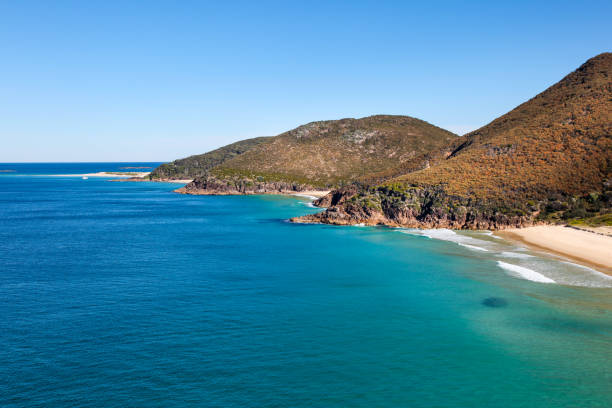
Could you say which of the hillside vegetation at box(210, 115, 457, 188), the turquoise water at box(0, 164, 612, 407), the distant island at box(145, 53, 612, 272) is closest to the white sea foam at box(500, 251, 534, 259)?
the turquoise water at box(0, 164, 612, 407)

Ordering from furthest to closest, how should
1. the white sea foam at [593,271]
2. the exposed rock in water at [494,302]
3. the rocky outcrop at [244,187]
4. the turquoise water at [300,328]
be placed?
the rocky outcrop at [244,187], the white sea foam at [593,271], the exposed rock in water at [494,302], the turquoise water at [300,328]

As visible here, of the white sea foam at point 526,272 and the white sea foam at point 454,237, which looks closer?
the white sea foam at point 526,272

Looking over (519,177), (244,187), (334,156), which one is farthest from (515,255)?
(334,156)

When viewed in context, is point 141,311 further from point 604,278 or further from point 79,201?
point 79,201

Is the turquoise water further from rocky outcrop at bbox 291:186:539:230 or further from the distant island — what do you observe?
the distant island

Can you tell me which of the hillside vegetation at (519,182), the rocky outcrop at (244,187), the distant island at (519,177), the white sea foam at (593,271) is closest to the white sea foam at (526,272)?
the white sea foam at (593,271)

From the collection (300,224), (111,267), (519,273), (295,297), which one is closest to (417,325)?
(295,297)

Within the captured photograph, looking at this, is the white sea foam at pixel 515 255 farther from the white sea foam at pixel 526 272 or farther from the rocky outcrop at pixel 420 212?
the rocky outcrop at pixel 420 212
